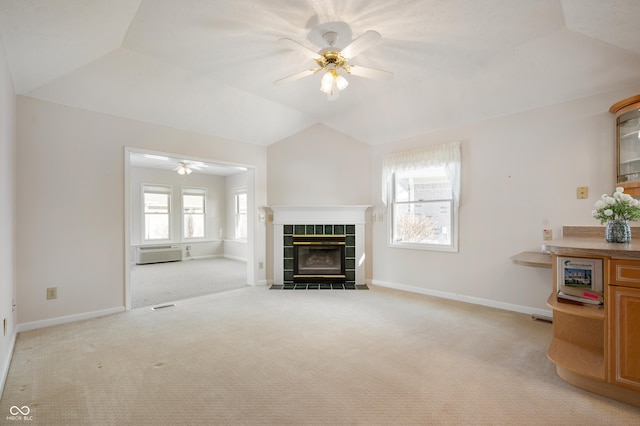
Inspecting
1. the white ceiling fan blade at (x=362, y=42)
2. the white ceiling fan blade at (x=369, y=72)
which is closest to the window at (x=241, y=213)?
the white ceiling fan blade at (x=369, y=72)

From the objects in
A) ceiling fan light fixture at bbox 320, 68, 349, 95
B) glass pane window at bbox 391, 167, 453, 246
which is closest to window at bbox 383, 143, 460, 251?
glass pane window at bbox 391, 167, 453, 246

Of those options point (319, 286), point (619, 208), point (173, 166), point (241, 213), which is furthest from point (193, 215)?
point (619, 208)

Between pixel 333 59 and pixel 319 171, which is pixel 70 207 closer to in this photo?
pixel 333 59

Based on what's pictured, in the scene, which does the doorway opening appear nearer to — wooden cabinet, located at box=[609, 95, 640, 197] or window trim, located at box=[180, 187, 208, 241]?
window trim, located at box=[180, 187, 208, 241]

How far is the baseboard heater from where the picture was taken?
24.0 ft

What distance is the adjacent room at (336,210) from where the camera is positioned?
198 cm

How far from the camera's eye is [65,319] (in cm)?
327

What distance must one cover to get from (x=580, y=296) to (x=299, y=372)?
2.12m

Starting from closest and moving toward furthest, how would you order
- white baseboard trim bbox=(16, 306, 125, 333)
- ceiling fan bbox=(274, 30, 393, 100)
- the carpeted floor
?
ceiling fan bbox=(274, 30, 393, 100) < white baseboard trim bbox=(16, 306, 125, 333) < the carpeted floor

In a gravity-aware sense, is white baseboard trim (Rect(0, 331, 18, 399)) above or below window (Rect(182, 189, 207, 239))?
below

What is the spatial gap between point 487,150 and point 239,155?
12.1 ft

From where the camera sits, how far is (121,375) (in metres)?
2.20

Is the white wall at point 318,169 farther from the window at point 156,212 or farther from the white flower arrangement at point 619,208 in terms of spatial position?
the window at point 156,212

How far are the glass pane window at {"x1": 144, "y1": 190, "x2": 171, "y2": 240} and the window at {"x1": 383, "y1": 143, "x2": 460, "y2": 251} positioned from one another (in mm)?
6213
